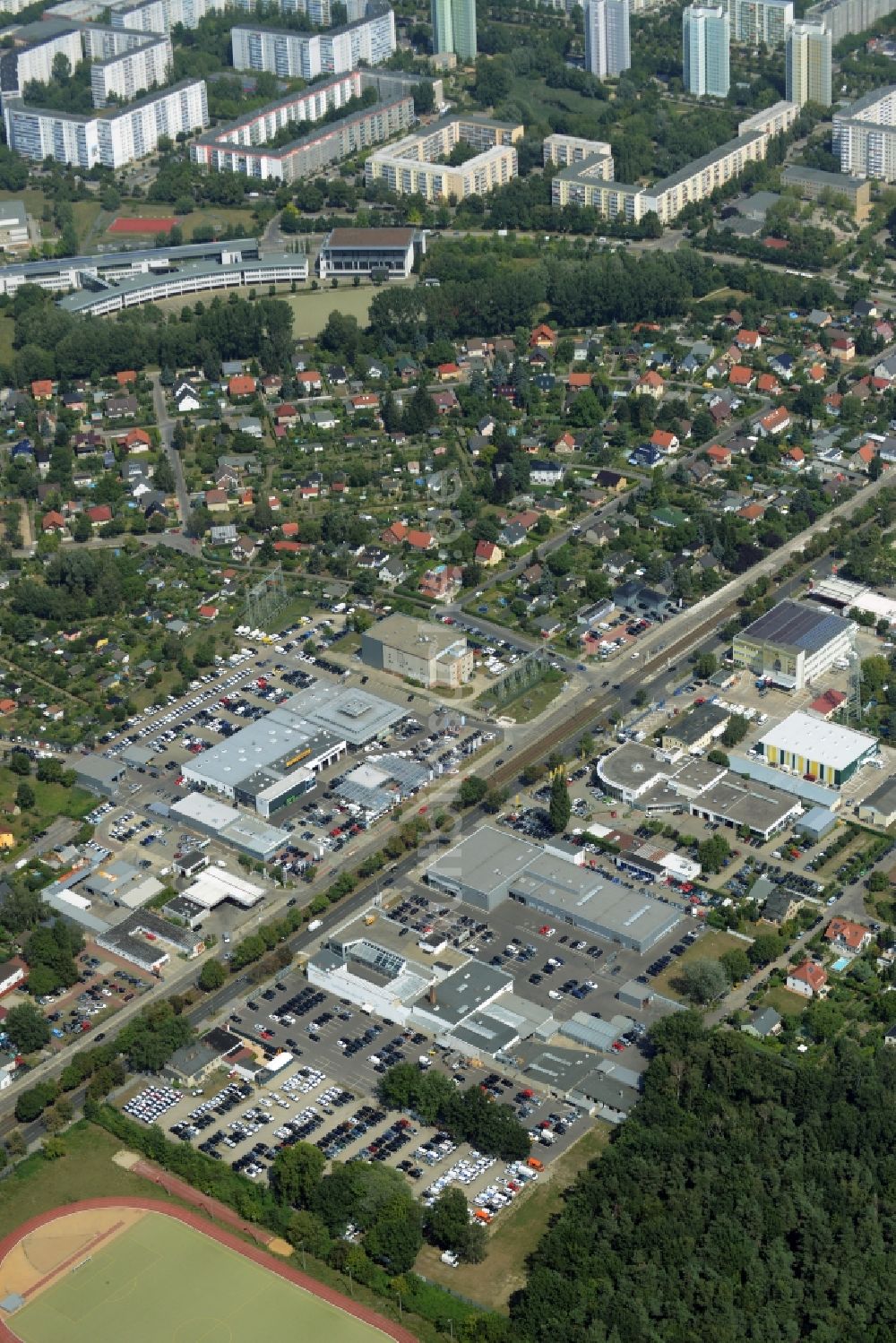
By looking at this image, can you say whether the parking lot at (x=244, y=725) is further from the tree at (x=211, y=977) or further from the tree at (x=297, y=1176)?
the tree at (x=297, y=1176)

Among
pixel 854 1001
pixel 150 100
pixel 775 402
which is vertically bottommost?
pixel 854 1001

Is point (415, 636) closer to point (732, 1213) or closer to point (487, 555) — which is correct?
point (487, 555)

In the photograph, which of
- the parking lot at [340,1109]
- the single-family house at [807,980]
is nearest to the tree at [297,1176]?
the parking lot at [340,1109]

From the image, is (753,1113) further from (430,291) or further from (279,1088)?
(430,291)

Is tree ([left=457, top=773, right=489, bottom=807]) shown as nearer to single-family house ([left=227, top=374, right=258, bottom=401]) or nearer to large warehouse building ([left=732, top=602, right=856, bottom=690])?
large warehouse building ([left=732, top=602, right=856, bottom=690])

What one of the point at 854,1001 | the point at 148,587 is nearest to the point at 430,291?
the point at 148,587

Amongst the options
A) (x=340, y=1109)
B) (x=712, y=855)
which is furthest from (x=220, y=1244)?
(x=712, y=855)

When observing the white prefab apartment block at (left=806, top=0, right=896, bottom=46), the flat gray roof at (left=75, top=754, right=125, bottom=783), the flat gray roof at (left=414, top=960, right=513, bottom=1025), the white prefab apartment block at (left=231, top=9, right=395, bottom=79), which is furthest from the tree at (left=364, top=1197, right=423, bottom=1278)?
the white prefab apartment block at (left=806, top=0, right=896, bottom=46)
